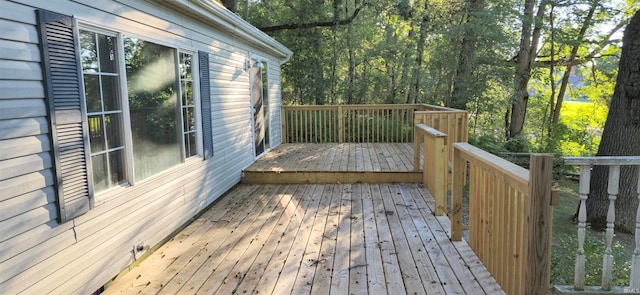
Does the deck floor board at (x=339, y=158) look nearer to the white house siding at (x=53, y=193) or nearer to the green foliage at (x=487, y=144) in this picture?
the white house siding at (x=53, y=193)

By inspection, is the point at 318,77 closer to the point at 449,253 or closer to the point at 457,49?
the point at 457,49

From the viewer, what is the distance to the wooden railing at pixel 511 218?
1.92m

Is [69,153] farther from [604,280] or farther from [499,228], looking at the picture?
[604,280]

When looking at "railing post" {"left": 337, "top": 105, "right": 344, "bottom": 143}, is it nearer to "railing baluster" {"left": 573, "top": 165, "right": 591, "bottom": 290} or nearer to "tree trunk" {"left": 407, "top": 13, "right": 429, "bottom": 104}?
"tree trunk" {"left": 407, "top": 13, "right": 429, "bottom": 104}

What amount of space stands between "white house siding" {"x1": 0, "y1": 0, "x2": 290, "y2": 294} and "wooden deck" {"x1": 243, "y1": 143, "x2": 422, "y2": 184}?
166 centimetres

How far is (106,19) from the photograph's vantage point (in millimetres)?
2656

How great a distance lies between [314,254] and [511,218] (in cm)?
152

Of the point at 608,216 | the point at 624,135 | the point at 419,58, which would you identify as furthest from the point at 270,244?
the point at 419,58

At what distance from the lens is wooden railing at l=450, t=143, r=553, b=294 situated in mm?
1921

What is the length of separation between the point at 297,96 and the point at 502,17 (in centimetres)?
659

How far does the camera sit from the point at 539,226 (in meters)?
1.94

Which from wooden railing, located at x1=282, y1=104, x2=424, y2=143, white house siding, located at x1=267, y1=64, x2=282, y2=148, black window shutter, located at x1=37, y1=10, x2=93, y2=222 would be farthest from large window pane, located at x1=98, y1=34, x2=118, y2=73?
wooden railing, located at x1=282, y1=104, x2=424, y2=143

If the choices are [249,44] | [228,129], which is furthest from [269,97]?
[228,129]

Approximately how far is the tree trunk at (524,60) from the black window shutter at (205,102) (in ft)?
28.7
